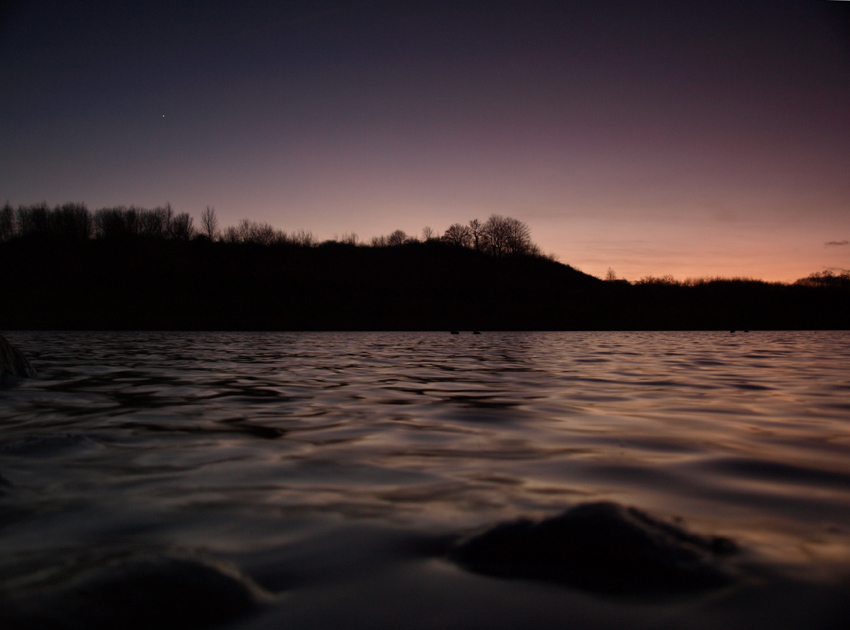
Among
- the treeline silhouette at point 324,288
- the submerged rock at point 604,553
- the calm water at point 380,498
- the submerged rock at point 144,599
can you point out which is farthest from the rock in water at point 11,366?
the treeline silhouette at point 324,288

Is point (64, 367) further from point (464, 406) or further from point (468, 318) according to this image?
point (468, 318)

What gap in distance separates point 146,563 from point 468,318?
52.9 meters

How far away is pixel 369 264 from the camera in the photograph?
7956 centimetres

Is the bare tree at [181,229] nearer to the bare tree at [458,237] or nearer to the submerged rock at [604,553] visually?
the bare tree at [458,237]

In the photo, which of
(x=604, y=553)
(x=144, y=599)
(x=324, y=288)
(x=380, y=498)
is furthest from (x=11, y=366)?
(x=324, y=288)

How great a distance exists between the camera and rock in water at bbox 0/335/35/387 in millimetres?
7531

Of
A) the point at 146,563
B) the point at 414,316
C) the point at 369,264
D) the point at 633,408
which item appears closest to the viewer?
the point at 146,563

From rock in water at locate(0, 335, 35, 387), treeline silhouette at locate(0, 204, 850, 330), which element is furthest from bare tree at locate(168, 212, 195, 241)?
rock in water at locate(0, 335, 35, 387)

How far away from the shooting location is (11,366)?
7.91 m

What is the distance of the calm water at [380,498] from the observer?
1.74 metres

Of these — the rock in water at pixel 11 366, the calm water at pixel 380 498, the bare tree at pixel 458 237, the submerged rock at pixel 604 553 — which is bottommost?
the calm water at pixel 380 498

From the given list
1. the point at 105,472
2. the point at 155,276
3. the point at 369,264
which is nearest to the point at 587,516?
the point at 105,472

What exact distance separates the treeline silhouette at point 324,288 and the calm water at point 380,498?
39.0 metres

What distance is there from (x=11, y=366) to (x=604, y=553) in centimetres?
849
